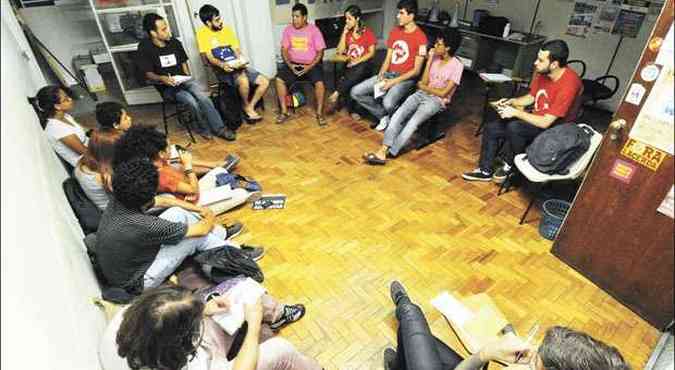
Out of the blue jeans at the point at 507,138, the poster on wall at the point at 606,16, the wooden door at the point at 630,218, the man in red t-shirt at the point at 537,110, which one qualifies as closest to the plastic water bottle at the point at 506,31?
the poster on wall at the point at 606,16

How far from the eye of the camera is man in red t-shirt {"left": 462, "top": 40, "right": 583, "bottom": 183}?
107 inches

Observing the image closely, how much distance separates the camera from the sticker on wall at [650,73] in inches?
59.8

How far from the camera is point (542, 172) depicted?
2.64 m

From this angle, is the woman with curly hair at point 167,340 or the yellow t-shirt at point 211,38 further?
the yellow t-shirt at point 211,38

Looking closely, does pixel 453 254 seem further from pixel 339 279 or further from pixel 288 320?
pixel 288 320

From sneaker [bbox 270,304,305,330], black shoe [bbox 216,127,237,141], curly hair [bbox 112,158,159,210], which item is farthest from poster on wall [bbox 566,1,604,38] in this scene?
curly hair [bbox 112,158,159,210]

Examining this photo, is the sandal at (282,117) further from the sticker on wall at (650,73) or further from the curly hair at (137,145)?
the sticker on wall at (650,73)

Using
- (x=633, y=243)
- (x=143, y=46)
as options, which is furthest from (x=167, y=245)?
(x=143, y=46)

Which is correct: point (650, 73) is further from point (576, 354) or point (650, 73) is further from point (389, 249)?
point (389, 249)

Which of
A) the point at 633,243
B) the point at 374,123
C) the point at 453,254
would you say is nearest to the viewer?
the point at 633,243

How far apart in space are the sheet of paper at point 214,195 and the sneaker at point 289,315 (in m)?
1.12

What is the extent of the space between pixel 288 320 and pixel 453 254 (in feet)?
3.97

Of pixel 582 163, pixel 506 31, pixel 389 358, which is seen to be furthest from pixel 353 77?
pixel 389 358

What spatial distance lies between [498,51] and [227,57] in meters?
3.65
